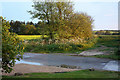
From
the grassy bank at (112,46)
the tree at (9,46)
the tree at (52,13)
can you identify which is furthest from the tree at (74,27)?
the tree at (9,46)

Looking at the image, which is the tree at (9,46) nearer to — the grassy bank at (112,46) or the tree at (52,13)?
the grassy bank at (112,46)

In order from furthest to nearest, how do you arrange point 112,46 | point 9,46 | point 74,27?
point 74,27 → point 112,46 → point 9,46

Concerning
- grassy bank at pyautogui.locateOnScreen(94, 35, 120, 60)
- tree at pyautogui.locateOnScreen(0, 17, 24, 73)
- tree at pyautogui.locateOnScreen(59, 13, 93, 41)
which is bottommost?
grassy bank at pyautogui.locateOnScreen(94, 35, 120, 60)

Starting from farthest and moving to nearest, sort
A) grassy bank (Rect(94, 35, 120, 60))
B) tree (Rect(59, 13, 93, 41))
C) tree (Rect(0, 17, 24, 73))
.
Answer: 1. tree (Rect(59, 13, 93, 41))
2. grassy bank (Rect(94, 35, 120, 60))
3. tree (Rect(0, 17, 24, 73))

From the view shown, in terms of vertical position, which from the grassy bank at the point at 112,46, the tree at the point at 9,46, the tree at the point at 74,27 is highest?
the tree at the point at 74,27

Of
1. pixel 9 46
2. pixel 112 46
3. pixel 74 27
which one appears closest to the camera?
pixel 9 46

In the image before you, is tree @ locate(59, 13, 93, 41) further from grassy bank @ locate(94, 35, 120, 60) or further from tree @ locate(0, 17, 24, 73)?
tree @ locate(0, 17, 24, 73)

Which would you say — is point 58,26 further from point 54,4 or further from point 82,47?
point 82,47

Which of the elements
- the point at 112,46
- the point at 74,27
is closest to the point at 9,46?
the point at 74,27

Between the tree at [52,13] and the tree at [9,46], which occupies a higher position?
the tree at [52,13]

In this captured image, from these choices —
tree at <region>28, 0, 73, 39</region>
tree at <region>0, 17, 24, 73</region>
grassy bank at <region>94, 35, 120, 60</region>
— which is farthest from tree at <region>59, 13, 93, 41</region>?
tree at <region>0, 17, 24, 73</region>

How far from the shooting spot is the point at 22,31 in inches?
1410

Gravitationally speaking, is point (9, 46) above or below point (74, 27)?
below

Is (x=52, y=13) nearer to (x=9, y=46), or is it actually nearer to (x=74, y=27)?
(x=74, y=27)
